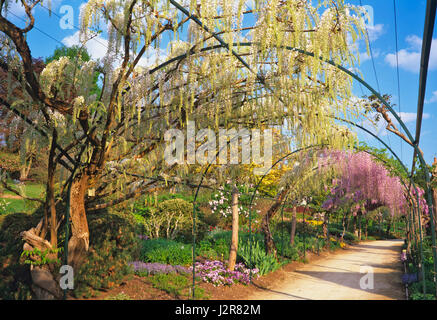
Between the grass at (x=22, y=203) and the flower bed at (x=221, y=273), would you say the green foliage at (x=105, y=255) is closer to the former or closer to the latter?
the grass at (x=22, y=203)

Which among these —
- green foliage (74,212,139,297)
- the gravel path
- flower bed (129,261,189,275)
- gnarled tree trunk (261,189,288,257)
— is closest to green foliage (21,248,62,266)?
green foliage (74,212,139,297)

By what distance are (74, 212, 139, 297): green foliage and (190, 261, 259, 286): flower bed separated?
1486 millimetres

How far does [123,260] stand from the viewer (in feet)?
15.9

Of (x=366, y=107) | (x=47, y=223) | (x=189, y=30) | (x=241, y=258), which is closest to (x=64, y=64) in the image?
(x=189, y=30)

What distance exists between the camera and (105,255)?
4.65 meters

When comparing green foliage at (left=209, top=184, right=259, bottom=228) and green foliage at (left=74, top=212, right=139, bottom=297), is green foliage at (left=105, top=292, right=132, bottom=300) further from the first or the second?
green foliage at (left=209, top=184, right=259, bottom=228)

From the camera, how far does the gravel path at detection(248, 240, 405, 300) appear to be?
563 centimetres

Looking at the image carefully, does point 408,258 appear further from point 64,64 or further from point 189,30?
point 64,64

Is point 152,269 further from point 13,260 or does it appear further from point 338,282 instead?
point 338,282

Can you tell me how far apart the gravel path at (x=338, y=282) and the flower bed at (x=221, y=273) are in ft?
1.66

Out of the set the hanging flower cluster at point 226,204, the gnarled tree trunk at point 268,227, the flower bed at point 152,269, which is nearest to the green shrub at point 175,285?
the flower bed at point 152,269

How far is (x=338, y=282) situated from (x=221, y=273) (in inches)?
96.3

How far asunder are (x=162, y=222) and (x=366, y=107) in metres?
6.71

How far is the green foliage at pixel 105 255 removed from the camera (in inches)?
171
